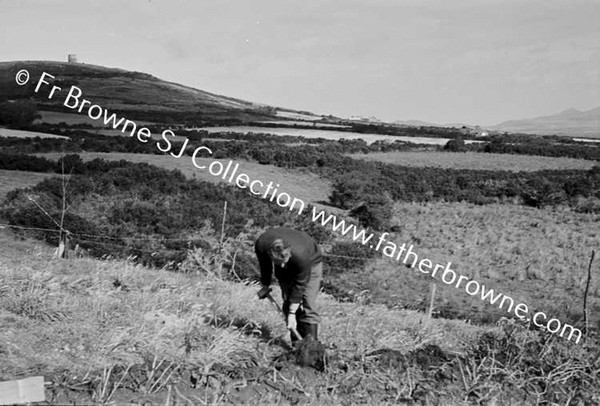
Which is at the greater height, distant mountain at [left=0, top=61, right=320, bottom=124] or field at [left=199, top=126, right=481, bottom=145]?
distant mountain at [left=0, top=61, right=320, bottom=124]

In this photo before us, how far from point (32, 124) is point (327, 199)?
1153 inches

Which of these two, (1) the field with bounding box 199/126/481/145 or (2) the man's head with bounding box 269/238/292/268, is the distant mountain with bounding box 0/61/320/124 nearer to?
(1) the field with bounding box 199/126/481/145

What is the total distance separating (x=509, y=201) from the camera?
41.7 m

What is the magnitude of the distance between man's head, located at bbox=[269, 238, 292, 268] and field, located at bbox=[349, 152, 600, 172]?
162 feet

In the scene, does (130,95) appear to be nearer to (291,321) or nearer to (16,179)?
(16,179)

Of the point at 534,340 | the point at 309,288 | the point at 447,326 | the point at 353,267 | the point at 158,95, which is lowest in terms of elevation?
the point at 353,267

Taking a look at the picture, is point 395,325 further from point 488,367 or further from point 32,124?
point 32,124

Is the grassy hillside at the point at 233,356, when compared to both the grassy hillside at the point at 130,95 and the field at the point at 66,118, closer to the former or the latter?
the field at the point at 66,118

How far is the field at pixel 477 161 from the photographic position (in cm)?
5503

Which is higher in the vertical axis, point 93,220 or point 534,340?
point 534,340

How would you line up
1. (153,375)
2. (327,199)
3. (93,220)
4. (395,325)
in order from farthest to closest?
(327,199) < (93,220) < (395,325) < (153,375)

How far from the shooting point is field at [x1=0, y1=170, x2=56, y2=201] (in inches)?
1030

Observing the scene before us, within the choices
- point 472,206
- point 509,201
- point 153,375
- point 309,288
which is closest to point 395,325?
point 309,288

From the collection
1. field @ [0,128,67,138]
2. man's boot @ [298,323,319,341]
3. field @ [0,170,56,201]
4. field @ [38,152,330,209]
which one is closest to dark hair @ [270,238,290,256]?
man's boot @ [298,323,319,341]
